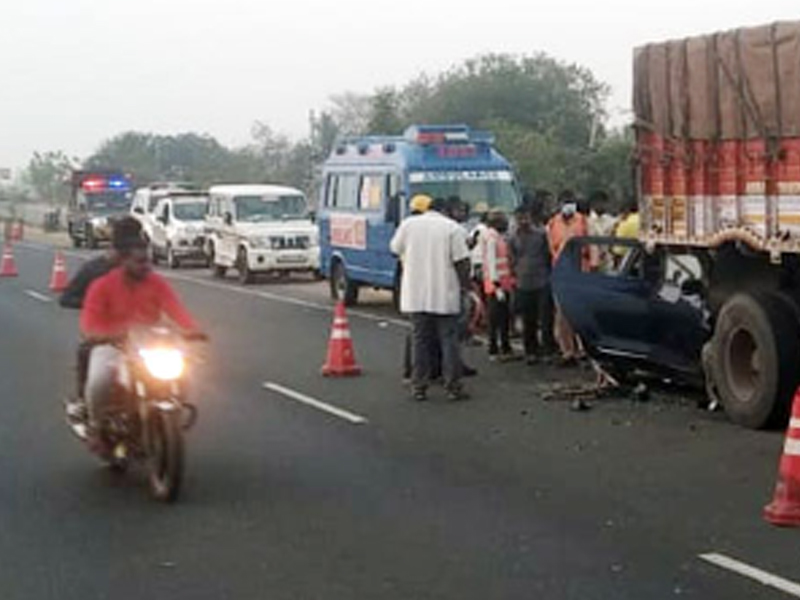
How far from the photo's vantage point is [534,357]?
14.3m

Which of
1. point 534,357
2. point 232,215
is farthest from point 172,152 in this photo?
point 534,357

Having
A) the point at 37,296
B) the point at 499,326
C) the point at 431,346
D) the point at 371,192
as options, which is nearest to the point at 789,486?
the point at 431,346

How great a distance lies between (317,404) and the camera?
11.5 meters

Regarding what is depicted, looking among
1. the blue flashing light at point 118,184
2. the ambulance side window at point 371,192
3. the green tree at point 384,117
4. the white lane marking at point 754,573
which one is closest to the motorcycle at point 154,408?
the white lane marking at point 754,573

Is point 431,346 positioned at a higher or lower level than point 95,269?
lower

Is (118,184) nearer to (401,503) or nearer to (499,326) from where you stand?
(499,326)

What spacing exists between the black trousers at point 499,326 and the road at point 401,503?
173 cm

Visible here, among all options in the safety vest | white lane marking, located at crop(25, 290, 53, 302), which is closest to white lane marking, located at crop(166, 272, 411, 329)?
white lane marking, located at crop(25, 290, 53, 302)

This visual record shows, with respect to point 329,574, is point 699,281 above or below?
above

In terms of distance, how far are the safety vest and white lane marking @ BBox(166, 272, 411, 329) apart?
130 inches

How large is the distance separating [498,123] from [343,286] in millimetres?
37551

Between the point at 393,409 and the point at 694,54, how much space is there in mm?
3578

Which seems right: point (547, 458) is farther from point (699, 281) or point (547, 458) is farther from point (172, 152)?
point (172, 152)

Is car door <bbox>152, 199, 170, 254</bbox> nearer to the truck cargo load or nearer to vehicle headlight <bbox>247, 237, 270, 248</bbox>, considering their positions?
vehicle headlight <bbox>247, 237, 270, 248</bbox>
